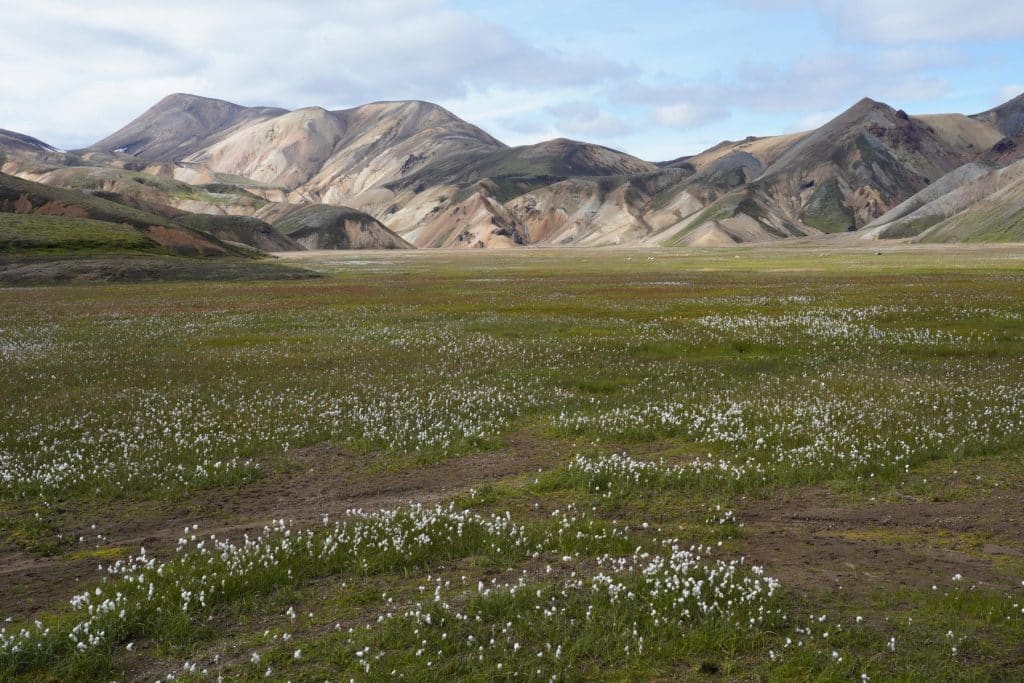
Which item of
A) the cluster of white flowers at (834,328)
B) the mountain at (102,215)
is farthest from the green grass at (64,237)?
the cluster of white flowers at (834,328)

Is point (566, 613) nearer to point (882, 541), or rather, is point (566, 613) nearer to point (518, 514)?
point (518, 514)

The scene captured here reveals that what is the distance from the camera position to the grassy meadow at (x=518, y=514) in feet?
25.1

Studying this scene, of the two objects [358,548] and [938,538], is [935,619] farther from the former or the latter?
[358,548]

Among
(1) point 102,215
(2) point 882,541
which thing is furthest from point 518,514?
(1) point 102,215

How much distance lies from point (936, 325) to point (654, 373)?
19.7m

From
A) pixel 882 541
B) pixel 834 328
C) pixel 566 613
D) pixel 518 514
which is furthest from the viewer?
pixel 834 328

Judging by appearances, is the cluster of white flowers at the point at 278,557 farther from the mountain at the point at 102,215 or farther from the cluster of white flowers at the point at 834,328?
the mountain at the point at 102,215

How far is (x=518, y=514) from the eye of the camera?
39.6 feet

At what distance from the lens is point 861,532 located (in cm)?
1106

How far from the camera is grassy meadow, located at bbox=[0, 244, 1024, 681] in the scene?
25.1 feet

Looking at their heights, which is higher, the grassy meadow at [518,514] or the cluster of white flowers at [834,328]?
the cluster of white flowers at [834,328]

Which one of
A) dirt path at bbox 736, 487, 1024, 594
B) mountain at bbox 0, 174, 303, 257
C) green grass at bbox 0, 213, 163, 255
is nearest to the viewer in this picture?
dirt path at bbox 736, 487, 1024, 594

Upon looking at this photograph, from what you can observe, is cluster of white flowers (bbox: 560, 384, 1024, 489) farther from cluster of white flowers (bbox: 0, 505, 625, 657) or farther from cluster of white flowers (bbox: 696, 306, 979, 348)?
cluster of white flowers (bbox: 696, 306, 979, 348)

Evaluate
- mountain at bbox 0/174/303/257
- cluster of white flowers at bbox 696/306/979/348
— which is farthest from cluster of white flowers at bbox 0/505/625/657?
mountain at bbox 0/174/303/257
